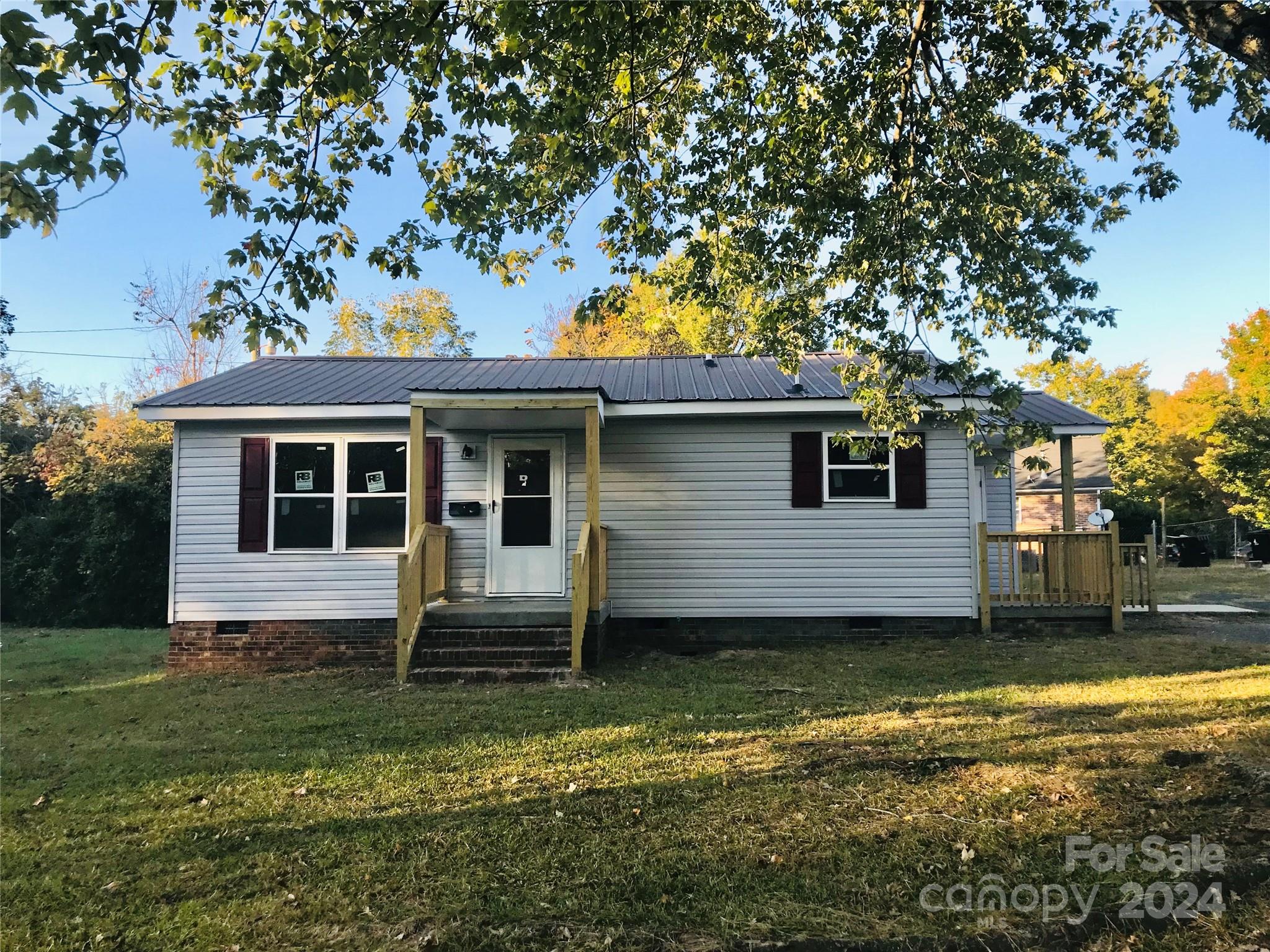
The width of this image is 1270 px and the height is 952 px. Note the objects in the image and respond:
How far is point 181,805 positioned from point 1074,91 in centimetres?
752

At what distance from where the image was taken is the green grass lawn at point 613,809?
9.14 feet

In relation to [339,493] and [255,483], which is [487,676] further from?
[255,483]

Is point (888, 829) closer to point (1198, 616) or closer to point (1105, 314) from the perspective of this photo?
point (1105, 314)

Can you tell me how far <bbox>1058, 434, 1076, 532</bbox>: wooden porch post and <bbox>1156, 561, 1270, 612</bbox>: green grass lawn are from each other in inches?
165

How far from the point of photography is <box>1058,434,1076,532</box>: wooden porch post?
10133 mm

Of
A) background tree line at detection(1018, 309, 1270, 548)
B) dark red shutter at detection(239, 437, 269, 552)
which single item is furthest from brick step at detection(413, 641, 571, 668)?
background tree line at detection(1018, 309, 1270, 548)

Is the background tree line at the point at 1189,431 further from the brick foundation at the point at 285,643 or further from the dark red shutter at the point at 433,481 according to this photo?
the brick foundation at the point at 285,643

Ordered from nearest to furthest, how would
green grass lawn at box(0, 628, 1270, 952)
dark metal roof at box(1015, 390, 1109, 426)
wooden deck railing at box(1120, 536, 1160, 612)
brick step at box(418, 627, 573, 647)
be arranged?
green grass lawn at box(0, 628, 1270, 952), brick step at box(418, 627, 573, 647), dark metal roof at box(1015, 390, 1109, 426), wooden deck railing at box(1120, 536, 1160, 612)

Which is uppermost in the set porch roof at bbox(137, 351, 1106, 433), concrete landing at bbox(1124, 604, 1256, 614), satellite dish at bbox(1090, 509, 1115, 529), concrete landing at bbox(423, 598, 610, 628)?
porch roof at bbox(137, 351, 1106, 433)

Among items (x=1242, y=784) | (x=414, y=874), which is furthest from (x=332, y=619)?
(x=1242, y=784)

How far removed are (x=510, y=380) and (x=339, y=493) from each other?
2.66m

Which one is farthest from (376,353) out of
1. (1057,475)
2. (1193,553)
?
(1193,553)

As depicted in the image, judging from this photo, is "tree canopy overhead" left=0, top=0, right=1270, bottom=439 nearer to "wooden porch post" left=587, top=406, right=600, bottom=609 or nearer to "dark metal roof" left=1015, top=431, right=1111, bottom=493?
"wooden porch post" left=587, top=406, right=600, bottom=609

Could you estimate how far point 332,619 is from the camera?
9.04 m
